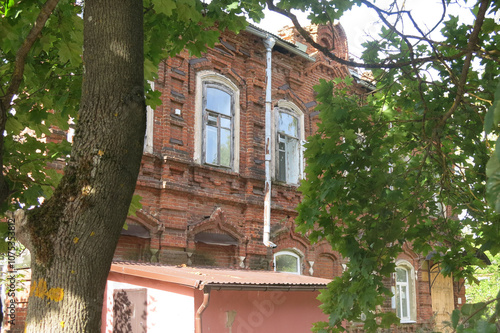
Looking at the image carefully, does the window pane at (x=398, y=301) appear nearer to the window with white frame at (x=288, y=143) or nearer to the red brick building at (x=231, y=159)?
the red brick building at (x=231, y=159)

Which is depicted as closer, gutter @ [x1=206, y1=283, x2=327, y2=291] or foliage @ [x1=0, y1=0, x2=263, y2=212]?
foliage @ [x1=0, y1=0, x2=263, y2=212]

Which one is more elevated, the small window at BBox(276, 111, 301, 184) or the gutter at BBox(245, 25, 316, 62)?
the gutter at BBox(245, 25, 316, 62)

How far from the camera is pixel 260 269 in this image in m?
13.4

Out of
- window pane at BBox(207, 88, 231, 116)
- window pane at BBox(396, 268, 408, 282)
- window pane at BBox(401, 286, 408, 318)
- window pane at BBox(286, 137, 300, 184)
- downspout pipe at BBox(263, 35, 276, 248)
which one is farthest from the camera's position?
window pane at BBox(396, 268, 408, 282)

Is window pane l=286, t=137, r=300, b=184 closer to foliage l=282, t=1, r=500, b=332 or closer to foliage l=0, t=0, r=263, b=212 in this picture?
foliage l=282, t=1, r=500, b=332

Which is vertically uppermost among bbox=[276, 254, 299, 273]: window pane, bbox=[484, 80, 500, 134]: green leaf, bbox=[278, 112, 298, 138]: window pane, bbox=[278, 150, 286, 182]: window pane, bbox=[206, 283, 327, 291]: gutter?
bbox=[278, 112, 298, 138]: window pane

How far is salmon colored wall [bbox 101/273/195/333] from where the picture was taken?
9.21 metres

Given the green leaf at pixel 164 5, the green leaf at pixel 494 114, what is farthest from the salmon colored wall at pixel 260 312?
the green leaf at pixel 494 114

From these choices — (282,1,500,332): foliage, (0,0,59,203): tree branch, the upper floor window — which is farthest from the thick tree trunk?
the upper floor window

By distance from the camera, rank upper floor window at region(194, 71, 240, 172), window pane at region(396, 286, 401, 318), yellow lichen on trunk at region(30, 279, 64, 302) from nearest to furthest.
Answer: yellow lichen on trunk at region(30, 279, 64, 302), upper floor window at region(194, 71, 240, 172), window pane at region(396, 286, 401, 318)

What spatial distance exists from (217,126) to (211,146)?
21.3 inches

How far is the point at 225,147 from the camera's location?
1344 cm

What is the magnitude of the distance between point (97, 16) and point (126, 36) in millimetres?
246

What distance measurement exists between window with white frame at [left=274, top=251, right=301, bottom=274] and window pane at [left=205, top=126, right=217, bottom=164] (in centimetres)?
286
